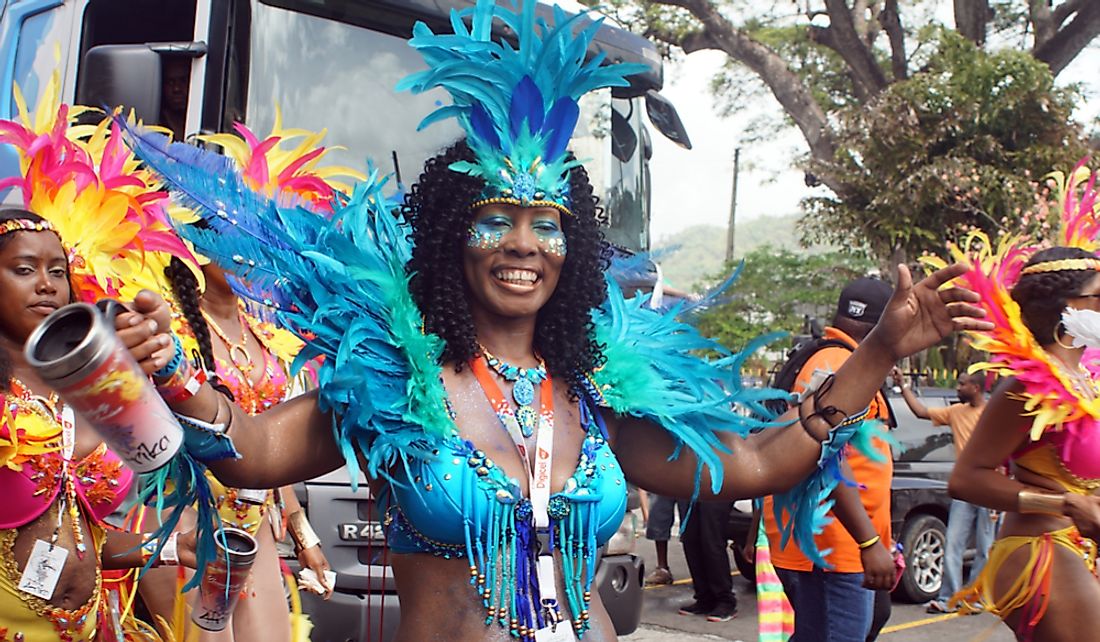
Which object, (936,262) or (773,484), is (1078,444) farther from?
(773,484)

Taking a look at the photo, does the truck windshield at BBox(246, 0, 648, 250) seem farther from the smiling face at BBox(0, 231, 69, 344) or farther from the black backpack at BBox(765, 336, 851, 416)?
the smiling face at BBox(0, 231, 69, 344)

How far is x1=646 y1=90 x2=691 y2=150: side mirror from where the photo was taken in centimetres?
741

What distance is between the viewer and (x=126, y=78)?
5.14 m

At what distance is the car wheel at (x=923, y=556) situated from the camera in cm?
883

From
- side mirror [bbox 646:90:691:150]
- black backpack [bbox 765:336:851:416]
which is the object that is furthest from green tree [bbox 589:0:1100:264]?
black backpack [bbox 765:336:851:416]

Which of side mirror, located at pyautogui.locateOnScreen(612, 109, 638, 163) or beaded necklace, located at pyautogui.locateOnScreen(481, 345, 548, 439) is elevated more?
side mirror, located at pyautogui.locateOnScreen(612, 109, 638, 163)

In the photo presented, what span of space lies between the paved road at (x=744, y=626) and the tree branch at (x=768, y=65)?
42.0 feet

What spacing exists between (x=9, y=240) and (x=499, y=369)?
1544 mm

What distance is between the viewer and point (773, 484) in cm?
281

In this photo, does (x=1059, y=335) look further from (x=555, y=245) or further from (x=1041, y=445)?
(x=555, y=245)

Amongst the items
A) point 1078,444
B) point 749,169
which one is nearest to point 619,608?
point 1078,444

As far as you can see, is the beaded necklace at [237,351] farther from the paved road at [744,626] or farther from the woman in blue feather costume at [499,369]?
the paved road at [744,626]

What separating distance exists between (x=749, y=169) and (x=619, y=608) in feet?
83.8

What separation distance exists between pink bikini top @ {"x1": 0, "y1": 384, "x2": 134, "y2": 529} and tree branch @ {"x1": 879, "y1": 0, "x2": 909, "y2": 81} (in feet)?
63.1
